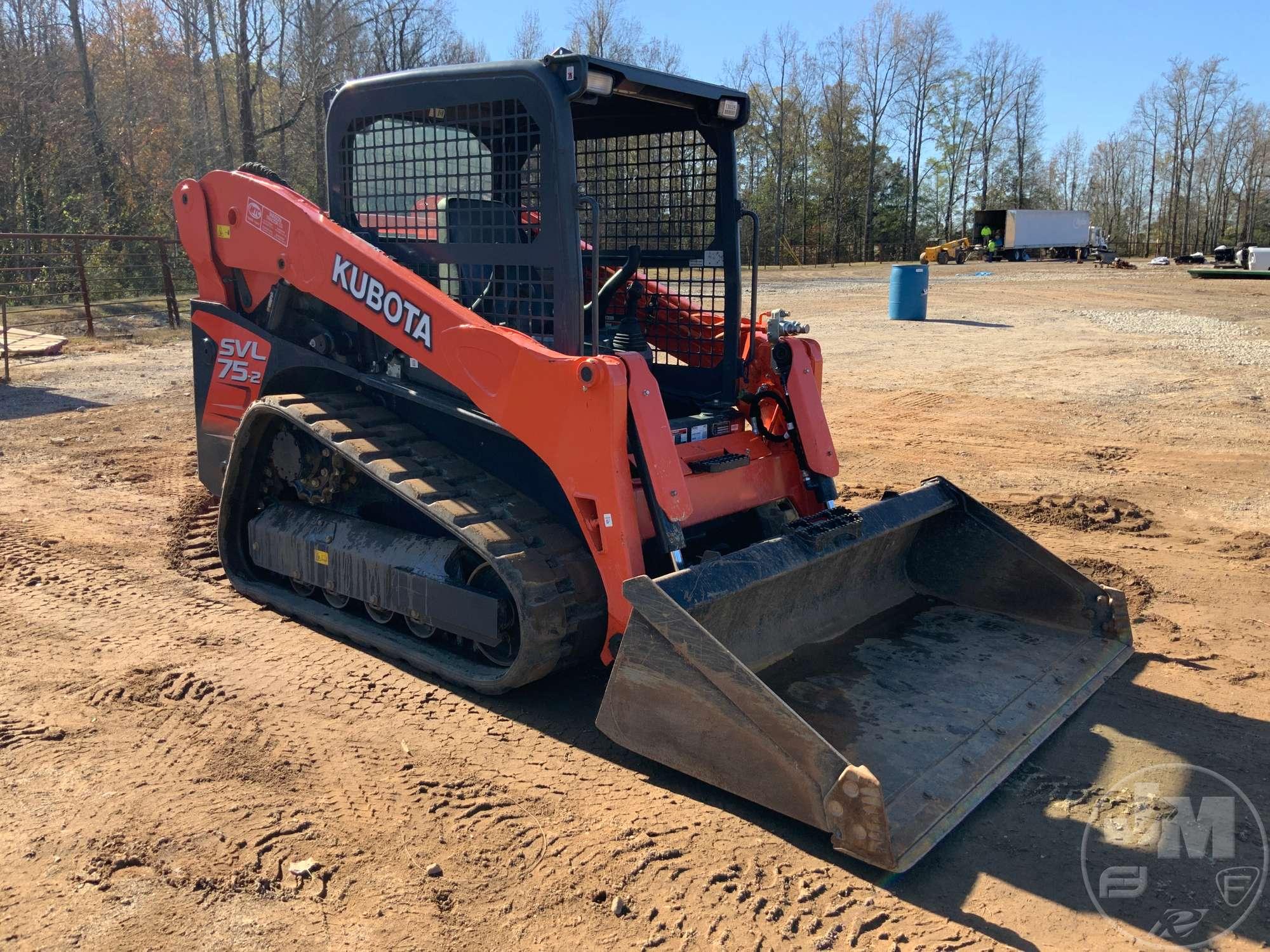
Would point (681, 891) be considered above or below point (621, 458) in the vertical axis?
below

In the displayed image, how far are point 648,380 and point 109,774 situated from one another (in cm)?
226

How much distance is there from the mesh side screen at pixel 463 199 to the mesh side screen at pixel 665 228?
520 millimetres

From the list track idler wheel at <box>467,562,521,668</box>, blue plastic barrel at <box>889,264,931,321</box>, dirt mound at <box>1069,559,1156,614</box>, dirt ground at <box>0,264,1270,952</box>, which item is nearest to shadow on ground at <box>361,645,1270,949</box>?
dirt ground at <box>0,264,1270,952</box>

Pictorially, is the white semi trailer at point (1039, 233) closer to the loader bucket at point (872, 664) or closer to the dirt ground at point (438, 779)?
the dirt ground at point (438, 779)

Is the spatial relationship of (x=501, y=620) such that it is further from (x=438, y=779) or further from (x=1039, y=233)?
(x=1039, y=233)

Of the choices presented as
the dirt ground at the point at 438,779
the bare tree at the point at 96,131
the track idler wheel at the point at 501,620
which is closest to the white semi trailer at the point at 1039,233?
the bare tree at the point at 96,131

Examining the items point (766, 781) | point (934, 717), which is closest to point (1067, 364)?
point (934, 717)

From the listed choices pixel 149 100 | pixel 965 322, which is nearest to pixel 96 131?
pixel 149 100

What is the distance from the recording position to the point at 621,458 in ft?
12.3

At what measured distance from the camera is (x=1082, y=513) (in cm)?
675

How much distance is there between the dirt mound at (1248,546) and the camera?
19.4ft

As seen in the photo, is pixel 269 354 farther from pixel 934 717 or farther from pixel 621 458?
pixel 934 717

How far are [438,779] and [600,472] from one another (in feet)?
3.88

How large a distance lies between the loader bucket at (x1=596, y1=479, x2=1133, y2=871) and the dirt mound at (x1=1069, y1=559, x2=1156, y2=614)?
0.86 metres
